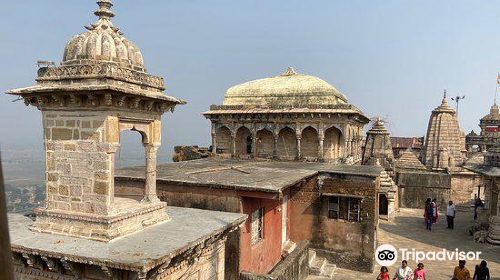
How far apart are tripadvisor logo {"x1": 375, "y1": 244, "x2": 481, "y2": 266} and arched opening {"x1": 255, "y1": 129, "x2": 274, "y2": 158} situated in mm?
10873

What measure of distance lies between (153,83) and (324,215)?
9.81 meters

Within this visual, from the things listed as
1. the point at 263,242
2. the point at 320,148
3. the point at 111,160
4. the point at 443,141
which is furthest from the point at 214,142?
the point at 443,141

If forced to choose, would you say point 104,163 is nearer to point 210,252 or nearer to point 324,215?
point 210,252

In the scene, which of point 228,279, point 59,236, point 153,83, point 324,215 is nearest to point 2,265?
point 59,236

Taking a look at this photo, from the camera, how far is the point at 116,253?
5.99 m

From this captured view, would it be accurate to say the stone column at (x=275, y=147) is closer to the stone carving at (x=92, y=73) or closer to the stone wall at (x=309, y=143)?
the stone wall at (x=309, y=143)

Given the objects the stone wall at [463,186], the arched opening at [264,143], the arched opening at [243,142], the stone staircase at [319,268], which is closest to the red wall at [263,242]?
the stone staircase at [319,268]

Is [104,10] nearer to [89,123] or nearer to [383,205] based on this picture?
[89,123]

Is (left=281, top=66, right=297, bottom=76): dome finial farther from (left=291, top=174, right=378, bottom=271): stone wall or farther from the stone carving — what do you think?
the stone carving

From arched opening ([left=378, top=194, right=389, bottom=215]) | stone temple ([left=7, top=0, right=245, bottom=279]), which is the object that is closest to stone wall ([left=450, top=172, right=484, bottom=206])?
arched opening ([left=378, top=194, right=389, bottom=215])

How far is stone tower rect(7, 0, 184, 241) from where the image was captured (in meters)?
6.79

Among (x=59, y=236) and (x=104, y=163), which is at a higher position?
(x=104, y=163)

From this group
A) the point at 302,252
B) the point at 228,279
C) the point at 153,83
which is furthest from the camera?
the point at 302,252

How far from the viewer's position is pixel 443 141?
37469 mm
